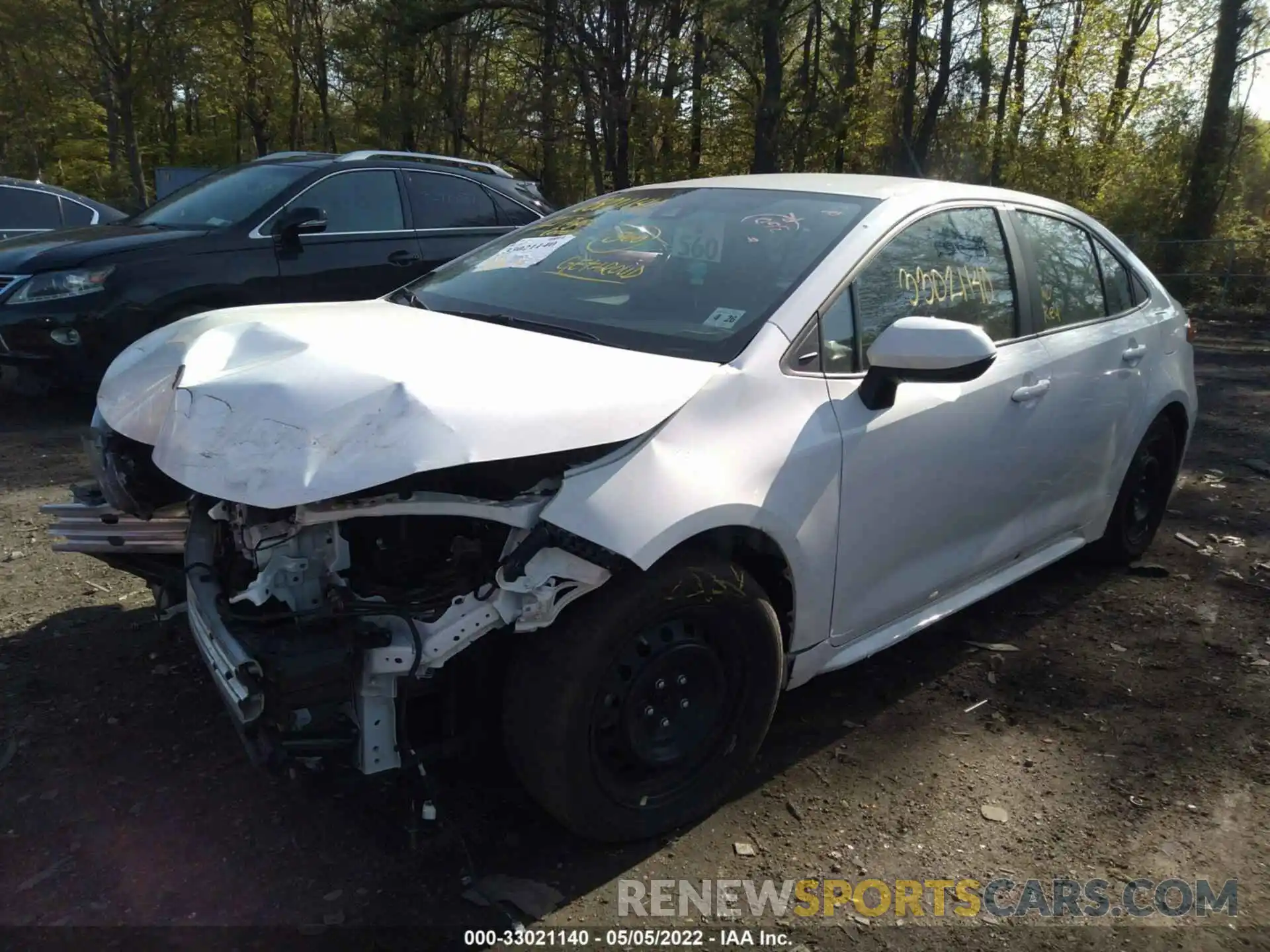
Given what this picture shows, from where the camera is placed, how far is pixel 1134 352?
4129 millimetres

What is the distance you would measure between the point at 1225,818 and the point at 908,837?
39.4 inches

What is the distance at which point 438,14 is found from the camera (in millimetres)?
19422

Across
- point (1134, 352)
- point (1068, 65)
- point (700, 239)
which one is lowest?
point (1134, 352)

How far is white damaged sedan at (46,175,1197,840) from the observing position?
7.34 ft

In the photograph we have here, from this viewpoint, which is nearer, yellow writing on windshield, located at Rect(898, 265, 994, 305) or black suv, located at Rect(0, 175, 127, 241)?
yellow writing on windshield, located at Rect(898, 265, 994, 305)

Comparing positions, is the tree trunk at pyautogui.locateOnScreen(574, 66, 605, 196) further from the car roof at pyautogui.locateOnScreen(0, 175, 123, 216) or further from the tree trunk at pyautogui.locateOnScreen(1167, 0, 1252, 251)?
the car roof at pyautogui.locateOnScreen(0, 175, 123, 216)

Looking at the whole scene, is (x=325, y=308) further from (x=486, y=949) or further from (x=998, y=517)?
(x=998, y=517)

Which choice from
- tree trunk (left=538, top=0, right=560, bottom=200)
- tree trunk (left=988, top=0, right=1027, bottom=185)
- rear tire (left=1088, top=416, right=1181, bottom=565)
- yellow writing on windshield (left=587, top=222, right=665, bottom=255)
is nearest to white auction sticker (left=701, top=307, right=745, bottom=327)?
yellow writing on windshield (left=587, top=222, right=665, bottom=255)

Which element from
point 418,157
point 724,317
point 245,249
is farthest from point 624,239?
point 418,157

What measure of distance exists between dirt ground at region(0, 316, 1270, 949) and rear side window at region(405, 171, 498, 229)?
13.0 ft

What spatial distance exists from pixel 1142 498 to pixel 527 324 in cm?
327

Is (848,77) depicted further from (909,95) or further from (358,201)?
(358,201)

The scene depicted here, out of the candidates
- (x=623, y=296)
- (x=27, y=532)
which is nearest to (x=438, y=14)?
(x=27, y=532)

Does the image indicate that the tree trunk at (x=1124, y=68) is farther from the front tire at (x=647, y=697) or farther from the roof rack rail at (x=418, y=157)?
the front tire at (x=647, y=697)
